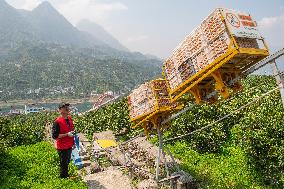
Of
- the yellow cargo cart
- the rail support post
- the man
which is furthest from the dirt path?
the rail support post

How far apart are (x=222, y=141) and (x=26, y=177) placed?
1325cm

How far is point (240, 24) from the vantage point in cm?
973

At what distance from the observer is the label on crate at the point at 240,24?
9438 mm

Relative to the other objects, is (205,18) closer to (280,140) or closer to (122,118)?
(280,140)

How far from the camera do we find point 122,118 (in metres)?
30.5

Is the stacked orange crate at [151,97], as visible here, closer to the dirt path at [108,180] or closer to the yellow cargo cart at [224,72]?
the yellow cargo cart at [224,72]

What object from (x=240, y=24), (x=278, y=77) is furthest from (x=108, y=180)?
(x=278, y=77)

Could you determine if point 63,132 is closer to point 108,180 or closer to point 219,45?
point 108,180

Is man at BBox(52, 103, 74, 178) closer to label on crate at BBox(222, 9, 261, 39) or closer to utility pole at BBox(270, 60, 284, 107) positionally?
label on crate at BBox(222, 9, 261, 39)

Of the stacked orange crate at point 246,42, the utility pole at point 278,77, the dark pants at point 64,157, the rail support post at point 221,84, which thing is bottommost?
the dark pants at point 64,157

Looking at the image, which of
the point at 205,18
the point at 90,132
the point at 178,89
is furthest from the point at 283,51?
the point at 90,132

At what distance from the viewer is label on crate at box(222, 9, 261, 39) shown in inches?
372

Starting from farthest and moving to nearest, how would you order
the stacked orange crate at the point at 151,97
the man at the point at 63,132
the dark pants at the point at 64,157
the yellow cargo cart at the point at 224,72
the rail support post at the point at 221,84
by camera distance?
1. the stacked orange crate at the point at 151,97
2. the dark pants at the point at 64,157
3. the man at the point at 63,132
4. the rail support post at the point at 221,84
5. the yellow cargo cart at the point at 224,72

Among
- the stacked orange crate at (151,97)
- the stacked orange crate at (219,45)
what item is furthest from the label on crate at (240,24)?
the stacked orange crate at (151,97)
